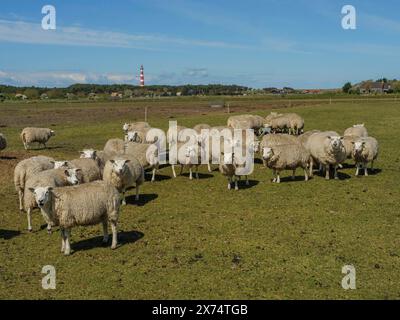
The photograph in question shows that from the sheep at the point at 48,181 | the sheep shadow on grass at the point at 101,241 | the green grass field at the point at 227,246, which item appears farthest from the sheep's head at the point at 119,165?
the sheep shadow on grass at the point at 101,241

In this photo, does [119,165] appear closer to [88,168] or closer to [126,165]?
[126,165]

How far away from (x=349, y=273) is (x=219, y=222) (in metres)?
4.33

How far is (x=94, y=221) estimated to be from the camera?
32.9ft

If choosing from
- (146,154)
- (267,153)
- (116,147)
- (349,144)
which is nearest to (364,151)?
(349,144)

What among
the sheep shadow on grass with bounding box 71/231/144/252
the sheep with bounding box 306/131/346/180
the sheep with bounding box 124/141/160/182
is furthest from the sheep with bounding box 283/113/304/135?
the sheep shadow on grass with bounding box 71/231/144/252

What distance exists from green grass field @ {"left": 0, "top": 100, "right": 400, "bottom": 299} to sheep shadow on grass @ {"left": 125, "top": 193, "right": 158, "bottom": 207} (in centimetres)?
4

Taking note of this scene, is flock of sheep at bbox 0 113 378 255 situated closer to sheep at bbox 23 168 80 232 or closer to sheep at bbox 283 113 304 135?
sheep at bbox 23 168 80 232

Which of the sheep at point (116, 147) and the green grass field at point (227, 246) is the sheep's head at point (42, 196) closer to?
the green grass field at point (227, 246)

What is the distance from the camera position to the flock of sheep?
9930 mm

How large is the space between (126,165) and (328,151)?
804cm

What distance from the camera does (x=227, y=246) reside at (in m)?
10.3

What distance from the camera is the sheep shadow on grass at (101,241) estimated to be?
10453mm

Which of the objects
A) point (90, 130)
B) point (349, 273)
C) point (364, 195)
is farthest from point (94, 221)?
point (90, 130)
